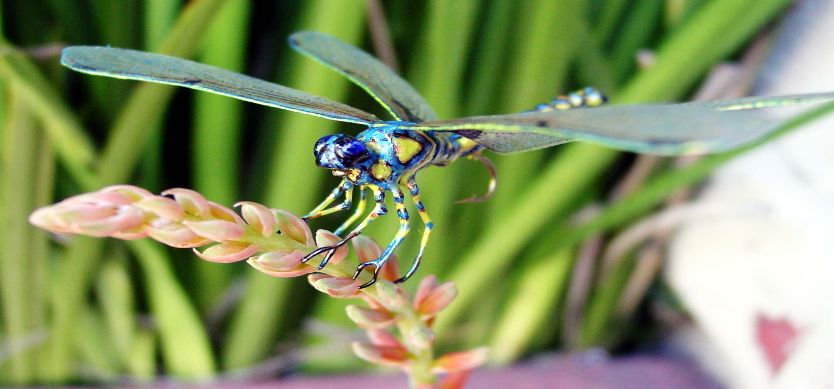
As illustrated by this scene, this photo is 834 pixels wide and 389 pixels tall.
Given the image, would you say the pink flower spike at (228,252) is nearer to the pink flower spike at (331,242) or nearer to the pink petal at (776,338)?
the pink flower spike at (331,242)

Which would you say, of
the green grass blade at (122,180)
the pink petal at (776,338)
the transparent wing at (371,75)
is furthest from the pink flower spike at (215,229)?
the pink petal at (776,338)

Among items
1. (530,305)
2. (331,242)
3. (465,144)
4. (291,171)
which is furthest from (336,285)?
(530,305)

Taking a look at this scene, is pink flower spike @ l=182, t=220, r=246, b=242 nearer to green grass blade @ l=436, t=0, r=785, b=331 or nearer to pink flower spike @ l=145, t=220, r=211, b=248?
pink flower spike @ l=145, t=220, r=211, b=248

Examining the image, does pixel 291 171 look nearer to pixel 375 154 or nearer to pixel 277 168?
pixel 277 168

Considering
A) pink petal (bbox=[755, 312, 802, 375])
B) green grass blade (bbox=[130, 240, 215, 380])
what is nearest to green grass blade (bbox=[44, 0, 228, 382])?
Answer: green grass blade (bbox=[130, 240, 215, 380])

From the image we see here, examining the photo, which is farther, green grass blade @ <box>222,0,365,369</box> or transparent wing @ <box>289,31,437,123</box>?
green grass blade @ <box>222,0,365,369</box>

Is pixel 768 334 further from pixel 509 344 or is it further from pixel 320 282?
pixel 320 282

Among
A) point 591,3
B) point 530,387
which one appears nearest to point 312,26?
point 591,3
